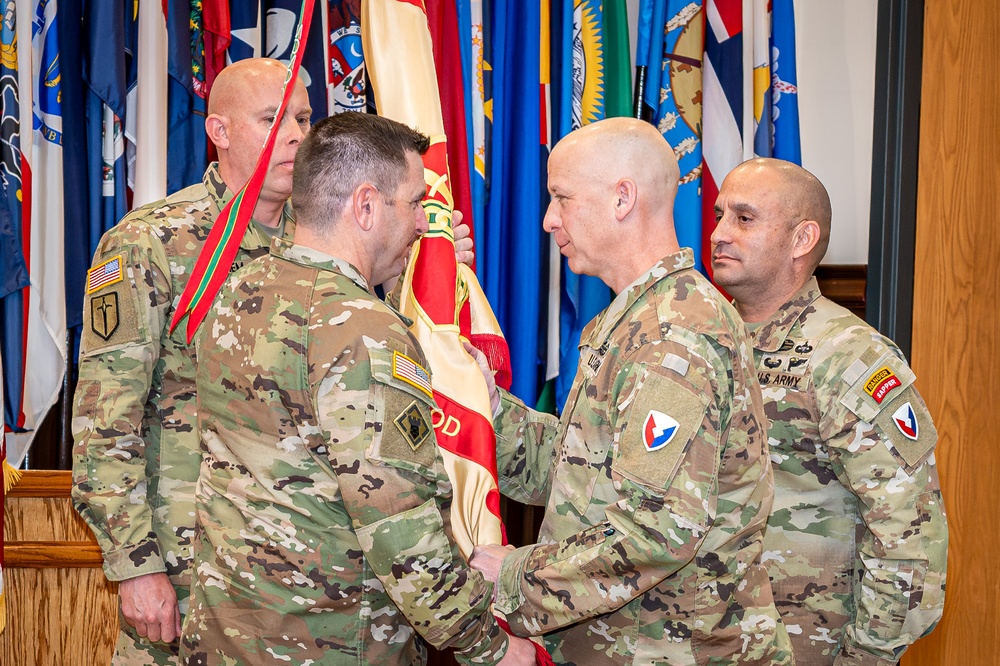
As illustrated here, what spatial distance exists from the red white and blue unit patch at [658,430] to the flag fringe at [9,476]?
6.92 ft

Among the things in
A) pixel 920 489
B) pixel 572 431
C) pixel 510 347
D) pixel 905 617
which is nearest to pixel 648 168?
pixel 572 431

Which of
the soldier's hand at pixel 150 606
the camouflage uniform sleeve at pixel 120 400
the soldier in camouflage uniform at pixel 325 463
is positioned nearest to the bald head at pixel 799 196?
the soldier in camouflage uniform at pixel 325 463

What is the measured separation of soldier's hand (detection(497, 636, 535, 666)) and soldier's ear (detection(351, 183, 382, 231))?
2.78 ft

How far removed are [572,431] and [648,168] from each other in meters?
0.53

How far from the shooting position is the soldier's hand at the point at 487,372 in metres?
2.29

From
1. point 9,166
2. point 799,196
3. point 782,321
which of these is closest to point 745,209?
point 799,196

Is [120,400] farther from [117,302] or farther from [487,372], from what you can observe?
[487,372]

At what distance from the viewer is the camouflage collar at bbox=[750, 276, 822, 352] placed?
7.67 feet

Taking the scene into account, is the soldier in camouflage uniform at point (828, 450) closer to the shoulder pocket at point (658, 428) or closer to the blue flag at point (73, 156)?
the shoulder pocket at point (658, 428)

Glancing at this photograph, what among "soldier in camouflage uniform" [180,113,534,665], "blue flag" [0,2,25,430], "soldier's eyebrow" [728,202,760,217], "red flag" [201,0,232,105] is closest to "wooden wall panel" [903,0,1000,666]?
"soldier's eyebrow" [728,202,760,217]

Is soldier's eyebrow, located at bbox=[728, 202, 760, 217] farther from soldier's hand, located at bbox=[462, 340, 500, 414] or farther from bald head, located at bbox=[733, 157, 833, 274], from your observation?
soldier's hand, located at bbox=[462, 340, 500, 414]

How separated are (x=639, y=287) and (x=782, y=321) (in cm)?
74

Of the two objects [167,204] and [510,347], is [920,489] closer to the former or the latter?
[510,347]

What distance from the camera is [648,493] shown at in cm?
157
